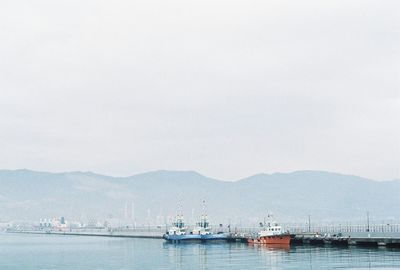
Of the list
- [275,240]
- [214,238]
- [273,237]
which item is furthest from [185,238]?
[275,240]

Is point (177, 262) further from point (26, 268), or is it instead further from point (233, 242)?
point (233, 242)

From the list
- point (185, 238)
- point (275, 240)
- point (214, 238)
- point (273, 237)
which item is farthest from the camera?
point (185, 238)

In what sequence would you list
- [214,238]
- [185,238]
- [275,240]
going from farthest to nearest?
1. [185,238]
2. [214,238]
3. [275,240]

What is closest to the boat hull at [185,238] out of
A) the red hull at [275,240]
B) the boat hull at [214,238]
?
the boat hull at [214,238]

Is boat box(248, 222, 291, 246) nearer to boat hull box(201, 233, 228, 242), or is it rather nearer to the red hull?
the red hull

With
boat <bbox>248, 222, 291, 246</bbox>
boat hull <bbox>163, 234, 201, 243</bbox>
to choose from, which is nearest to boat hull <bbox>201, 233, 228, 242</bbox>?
boat hull <bbox>163, 234, 201, 243</bbox>

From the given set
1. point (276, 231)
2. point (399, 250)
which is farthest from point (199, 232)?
point (399, 250)

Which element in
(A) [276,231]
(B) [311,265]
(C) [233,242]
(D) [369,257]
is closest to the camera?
(B) [311,265]

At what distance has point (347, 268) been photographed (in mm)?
79188

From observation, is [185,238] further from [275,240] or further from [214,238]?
[275,240]

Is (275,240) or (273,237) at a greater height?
(273,237)

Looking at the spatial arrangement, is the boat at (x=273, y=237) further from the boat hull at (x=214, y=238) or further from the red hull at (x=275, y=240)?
the boat hull at (x=214, y=238)

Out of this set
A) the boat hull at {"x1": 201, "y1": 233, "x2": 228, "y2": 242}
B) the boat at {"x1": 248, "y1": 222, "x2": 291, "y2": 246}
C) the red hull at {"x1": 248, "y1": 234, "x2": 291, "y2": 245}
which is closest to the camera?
the red hull at {"x1": 248, "y1": 234, "x2": 291, "y2": 245}

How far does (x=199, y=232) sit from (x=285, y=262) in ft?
308
